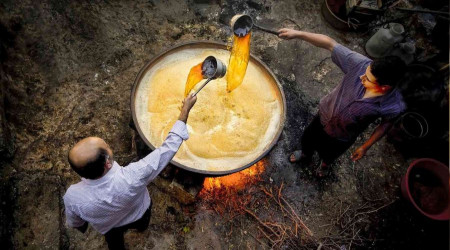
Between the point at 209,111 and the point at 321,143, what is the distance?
1565 mm

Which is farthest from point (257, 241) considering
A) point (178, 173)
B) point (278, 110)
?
point (278, 110)

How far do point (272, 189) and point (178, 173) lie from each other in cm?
146

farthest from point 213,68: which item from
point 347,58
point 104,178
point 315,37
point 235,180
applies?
point 235,180

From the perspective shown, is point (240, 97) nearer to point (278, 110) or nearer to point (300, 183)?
point (278, 110)

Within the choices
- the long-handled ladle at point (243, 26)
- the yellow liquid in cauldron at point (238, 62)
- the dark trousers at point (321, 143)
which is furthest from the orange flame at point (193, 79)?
the dark trousers at point (321, 143)

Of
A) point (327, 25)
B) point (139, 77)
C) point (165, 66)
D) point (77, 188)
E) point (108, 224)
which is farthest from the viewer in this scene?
Answer: point (327, 25)

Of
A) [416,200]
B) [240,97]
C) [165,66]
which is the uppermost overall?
[165,66]

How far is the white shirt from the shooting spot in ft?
7.14

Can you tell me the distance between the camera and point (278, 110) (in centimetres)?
369

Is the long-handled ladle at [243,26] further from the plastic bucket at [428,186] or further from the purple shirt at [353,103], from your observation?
the plastic bucket at [428,186]

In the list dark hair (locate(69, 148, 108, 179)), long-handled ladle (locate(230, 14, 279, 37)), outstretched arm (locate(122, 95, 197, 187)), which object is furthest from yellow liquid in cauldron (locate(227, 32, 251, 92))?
Answer: dark hair (locate(69, 148, 108, 179))

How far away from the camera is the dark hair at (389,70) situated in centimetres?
247

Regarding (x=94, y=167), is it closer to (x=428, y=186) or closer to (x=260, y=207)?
(x=260, y=207)

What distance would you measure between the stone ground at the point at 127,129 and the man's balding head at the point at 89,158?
6.01ft
